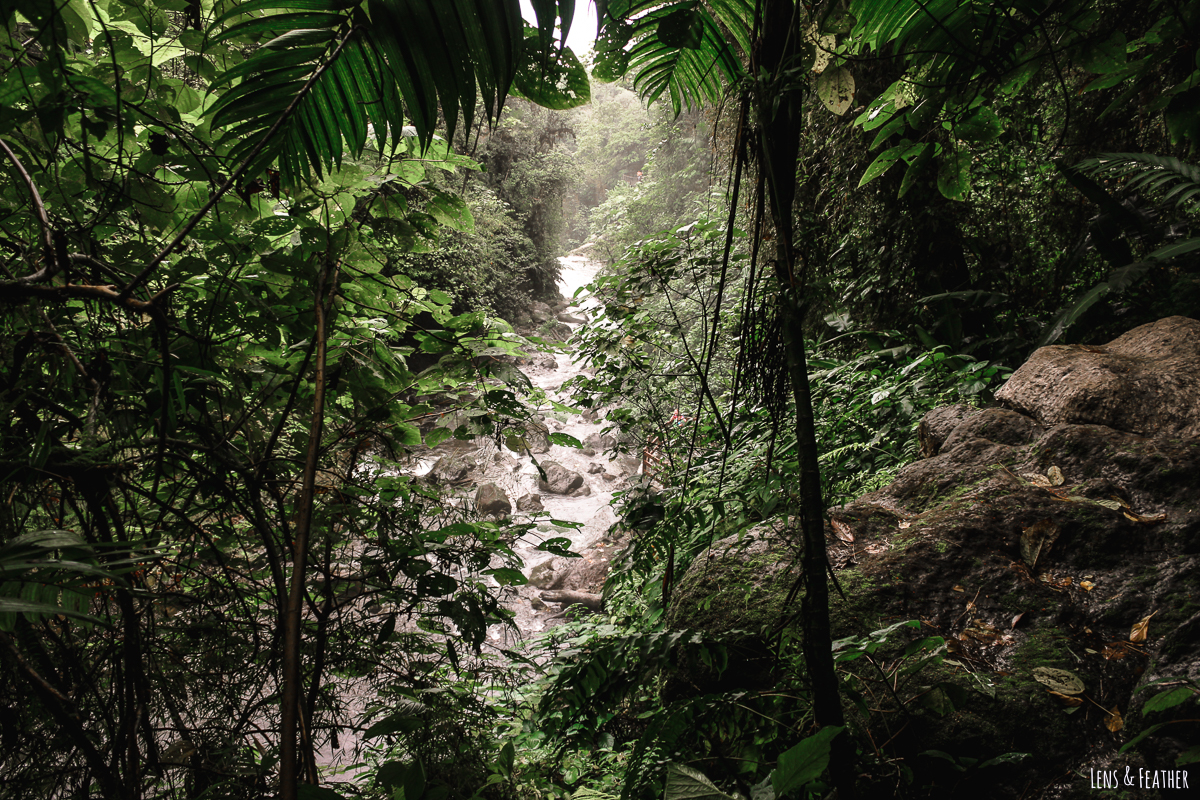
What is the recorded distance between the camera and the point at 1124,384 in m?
1.90

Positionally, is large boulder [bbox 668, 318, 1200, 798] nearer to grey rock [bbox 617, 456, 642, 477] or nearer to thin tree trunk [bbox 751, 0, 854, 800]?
thin tree trunk [bbox 751, 0, 854, 800]

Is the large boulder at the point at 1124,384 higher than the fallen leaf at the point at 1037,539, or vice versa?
the large boulder at the point at 1124,384

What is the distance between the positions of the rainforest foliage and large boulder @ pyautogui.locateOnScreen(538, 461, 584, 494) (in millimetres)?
6581

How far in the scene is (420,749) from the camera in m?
1.43

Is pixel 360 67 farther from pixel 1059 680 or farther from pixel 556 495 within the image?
pixel 556 495

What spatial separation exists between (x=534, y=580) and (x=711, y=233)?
533cm

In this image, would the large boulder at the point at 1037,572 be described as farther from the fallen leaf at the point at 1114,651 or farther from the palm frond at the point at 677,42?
the palm frond at the point at 677,42

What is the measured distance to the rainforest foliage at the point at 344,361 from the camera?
0.90 meters

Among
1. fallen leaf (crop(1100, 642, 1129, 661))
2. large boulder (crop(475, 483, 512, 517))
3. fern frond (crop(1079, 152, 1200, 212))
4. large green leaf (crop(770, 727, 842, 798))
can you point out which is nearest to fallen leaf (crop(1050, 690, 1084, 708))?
fallen leaf (crop(1100, 642, 1129, 661))

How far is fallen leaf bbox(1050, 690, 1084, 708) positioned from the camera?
3.73 ft

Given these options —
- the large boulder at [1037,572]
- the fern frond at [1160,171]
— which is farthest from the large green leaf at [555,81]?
the fern frond at [1160,171]

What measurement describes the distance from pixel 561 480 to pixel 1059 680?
27.2 feet

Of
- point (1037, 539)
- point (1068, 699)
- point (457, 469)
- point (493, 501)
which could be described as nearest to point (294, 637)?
point (1068, 699)

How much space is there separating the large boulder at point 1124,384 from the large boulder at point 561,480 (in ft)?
24.5
